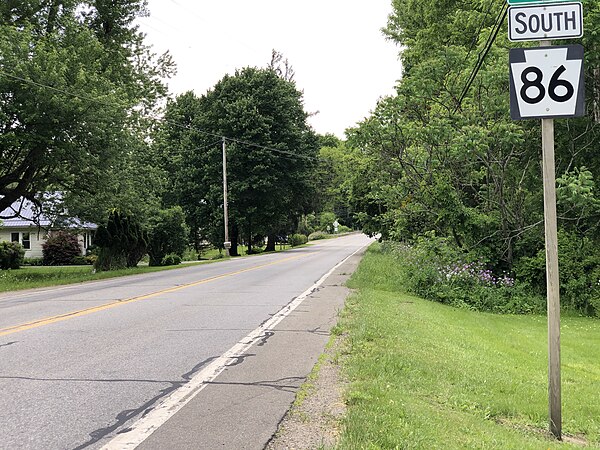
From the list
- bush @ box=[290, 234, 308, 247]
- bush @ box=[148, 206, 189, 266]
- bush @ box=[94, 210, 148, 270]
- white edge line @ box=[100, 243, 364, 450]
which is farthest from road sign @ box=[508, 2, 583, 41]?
bush @ box=[290, 234, 308, 247]

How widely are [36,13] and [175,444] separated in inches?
1131

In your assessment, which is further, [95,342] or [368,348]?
[95,342]

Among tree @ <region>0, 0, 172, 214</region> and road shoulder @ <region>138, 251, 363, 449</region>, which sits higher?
tree @ <region>0, 0, 172, 214</region>

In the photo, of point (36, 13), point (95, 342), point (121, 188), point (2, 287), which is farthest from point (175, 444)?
point (36, 13)

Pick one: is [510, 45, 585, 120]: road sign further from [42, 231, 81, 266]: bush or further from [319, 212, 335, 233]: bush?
[319, 212, 335, 233]: bush

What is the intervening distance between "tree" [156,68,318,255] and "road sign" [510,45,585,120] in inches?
1554

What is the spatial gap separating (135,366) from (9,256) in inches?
1356

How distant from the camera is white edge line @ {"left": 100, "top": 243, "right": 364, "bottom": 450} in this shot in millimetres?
4402

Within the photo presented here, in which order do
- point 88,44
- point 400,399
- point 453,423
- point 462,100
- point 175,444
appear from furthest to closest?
point 88,44 → point 462,100 → point 400,399 → point 453,423 → point 175,444

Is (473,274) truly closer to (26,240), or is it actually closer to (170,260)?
(170,260)

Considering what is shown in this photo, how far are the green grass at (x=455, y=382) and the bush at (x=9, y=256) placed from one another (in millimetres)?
31654

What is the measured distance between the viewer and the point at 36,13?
89.6 feet

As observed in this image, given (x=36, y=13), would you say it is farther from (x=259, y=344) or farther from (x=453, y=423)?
(x=453, y=423)

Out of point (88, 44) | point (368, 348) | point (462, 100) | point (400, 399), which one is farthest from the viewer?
point (88, 44)
